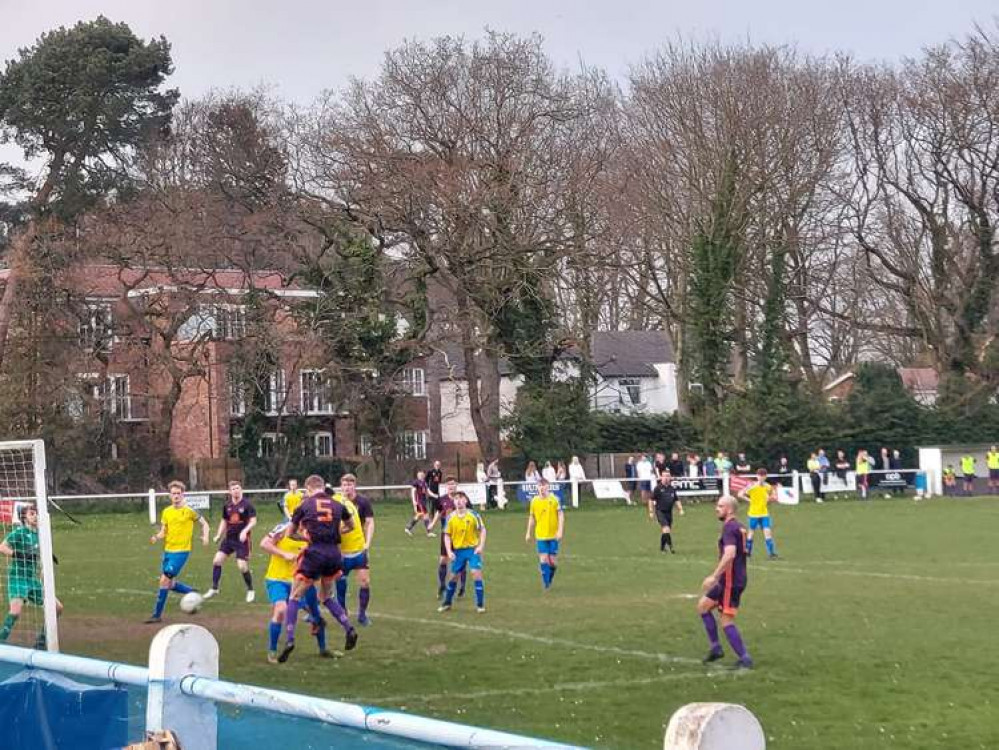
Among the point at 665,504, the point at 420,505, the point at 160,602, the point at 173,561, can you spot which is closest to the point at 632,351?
the point at 420,505

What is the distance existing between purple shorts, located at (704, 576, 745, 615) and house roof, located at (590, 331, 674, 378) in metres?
53.4

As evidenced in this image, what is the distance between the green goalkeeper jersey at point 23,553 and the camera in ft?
51.2

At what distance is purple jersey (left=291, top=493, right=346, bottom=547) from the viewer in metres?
15.0

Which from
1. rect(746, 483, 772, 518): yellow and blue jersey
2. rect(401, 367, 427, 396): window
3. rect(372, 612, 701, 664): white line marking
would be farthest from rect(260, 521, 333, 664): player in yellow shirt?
rect(401, 367, 427, 396): window

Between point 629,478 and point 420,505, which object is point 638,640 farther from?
point 629,478

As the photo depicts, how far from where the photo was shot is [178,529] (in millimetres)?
19094

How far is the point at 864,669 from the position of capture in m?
13.5

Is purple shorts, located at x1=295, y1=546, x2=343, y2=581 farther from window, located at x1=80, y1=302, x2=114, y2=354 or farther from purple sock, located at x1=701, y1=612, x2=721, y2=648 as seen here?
window, located at x1=80, y1=302, x2=114, y2=354

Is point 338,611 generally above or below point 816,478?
below

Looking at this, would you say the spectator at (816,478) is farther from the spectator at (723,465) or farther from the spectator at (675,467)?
the spectator at (675,467)

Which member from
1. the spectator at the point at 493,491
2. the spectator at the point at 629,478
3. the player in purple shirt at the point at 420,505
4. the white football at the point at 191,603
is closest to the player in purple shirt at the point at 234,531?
the white football at the point at 191,603

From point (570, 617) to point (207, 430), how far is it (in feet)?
131

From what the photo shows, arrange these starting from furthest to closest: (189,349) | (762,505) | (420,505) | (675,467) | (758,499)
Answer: (189,349)
(675,467)
(420,505)
(762,505)
(758,499)

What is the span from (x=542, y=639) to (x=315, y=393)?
121ft
